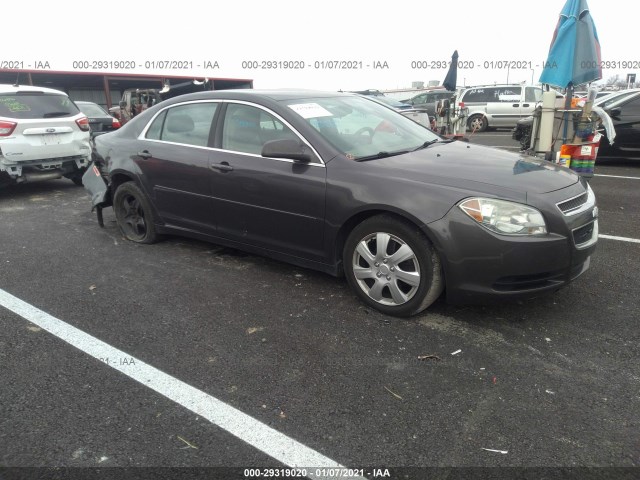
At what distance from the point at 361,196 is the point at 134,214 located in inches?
114

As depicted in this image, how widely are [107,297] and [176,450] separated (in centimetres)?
200

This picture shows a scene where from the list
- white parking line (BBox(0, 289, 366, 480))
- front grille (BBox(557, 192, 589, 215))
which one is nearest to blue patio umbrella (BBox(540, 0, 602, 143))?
front grille (BBox(557, 192, 589, 215))

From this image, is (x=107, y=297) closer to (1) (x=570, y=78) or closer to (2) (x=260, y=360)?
(2) (x=260, y=360)

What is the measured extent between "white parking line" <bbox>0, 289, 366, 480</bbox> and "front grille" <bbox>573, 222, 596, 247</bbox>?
6.83 ft

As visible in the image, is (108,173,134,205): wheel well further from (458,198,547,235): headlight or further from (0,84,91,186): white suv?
(458,198,547,235): headlight

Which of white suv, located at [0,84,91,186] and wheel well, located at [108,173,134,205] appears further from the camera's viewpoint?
white suv, located at [0,84,91,186]

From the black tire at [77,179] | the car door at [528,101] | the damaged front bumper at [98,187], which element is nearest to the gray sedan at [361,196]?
the damaged front bumper at [98,187]

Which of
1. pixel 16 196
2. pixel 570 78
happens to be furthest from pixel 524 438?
pixel 16 196

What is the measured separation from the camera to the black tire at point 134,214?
4941 millimetres

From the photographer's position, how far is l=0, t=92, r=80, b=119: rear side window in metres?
7.14

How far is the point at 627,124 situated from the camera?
9227 mm

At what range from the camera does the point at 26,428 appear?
2.37 metres

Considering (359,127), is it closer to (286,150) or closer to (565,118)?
(286,150)

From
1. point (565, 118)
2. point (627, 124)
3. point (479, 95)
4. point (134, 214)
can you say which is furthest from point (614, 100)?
point (134, 214)
